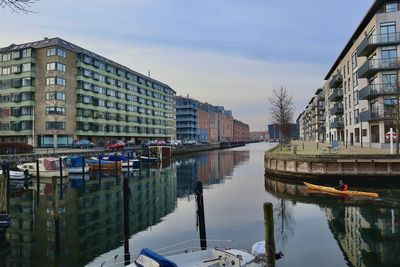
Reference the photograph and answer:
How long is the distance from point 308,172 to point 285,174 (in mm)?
3560

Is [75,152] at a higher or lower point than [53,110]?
lower

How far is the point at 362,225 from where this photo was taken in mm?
20828

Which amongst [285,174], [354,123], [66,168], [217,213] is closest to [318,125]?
[354,123]

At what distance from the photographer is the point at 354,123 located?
64562 mm

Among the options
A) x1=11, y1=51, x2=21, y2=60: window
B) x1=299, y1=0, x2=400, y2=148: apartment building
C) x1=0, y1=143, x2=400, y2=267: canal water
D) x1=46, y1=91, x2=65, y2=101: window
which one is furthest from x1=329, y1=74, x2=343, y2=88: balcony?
x1=11, y1=51, x2=21, y2=60: window

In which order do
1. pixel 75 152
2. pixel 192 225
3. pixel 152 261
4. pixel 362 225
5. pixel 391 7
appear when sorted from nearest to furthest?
→ pixel 152 261
pixel 362 225
pixel 192 225
pixel 391 7
pixel 75 152

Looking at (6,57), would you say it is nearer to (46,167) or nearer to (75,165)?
(75,165)

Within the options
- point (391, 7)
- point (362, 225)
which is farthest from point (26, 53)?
point (362, 225)

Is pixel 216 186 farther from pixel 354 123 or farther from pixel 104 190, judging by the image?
pixel 354 123

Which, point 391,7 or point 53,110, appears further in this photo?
point 53,110

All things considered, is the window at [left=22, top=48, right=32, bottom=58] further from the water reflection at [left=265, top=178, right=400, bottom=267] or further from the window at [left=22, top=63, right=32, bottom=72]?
the water reflection at [left=265, top=178, right=400, bottom=267]

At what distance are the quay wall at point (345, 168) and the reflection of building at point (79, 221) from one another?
1401 centimetres

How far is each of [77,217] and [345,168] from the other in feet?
86.4

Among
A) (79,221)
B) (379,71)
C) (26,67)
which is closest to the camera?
(79,221)
